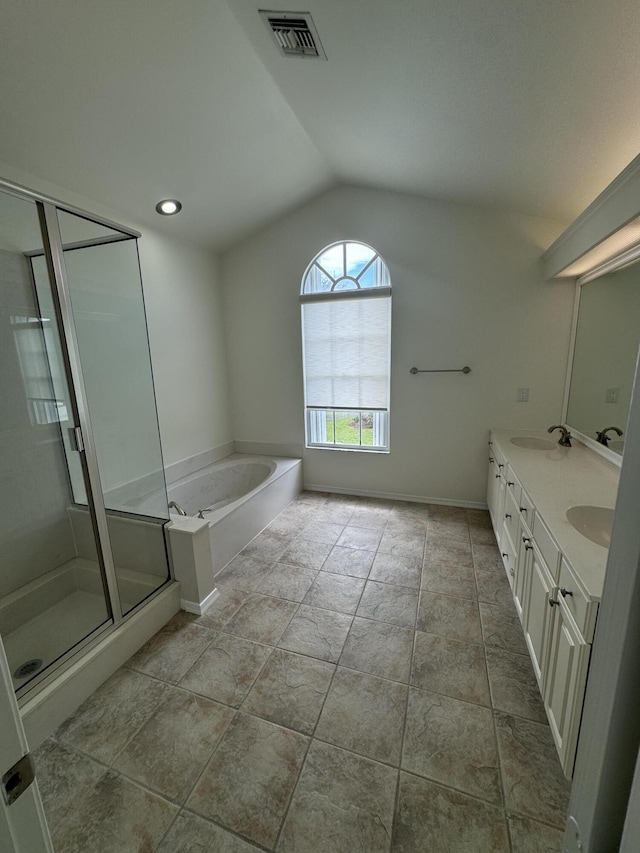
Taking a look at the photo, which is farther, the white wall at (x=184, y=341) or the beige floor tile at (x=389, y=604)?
the white wall at (x=184, y=341)

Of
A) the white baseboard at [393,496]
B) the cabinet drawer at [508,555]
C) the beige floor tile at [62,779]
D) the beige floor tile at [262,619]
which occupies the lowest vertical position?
the beige floor tile at [62,779]

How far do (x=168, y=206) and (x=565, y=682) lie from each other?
3583 millimetres

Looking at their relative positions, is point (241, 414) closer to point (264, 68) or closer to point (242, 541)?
point (242, 541)

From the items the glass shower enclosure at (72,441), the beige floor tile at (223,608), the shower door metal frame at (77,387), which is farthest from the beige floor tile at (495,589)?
the shower door metal frame at (77,387)

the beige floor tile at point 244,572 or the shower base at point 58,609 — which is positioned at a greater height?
the shower base at point 58,609

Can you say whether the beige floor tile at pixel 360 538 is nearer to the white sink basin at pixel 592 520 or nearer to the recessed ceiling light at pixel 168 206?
the white sink basin at pixel 592 520

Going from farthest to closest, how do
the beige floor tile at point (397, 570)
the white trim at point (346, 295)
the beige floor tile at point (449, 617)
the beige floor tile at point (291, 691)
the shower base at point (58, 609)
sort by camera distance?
the white trim at point (346, 295) < the beige floor tile at point (397, 570) < the beige floor tile at point (449, 617) < the shower base at point (58, 609) < the beige floor tile at point (291, 691)

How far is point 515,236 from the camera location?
2.87 metres

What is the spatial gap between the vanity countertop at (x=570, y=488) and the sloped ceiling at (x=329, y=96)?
1.69m

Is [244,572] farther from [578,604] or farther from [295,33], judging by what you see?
[295,33]

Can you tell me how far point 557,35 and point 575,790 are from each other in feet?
7.66

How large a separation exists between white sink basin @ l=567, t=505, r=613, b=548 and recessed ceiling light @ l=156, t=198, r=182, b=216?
3.25m

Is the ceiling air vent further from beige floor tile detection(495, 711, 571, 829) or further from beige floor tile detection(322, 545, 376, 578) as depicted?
beige floor tile detection(495, 711, 571, 829)

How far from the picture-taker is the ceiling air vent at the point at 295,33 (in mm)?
1563
